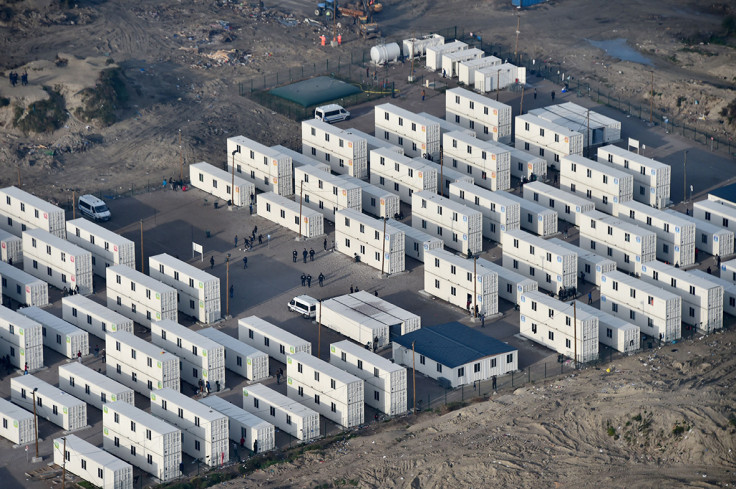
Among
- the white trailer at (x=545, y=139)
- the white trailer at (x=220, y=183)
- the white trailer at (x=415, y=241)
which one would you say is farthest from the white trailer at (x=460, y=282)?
the white trailer at (x=545, y=139)

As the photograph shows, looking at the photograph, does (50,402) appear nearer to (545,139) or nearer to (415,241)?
(415,241)

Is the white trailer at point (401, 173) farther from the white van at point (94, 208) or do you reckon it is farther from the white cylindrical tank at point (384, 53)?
the white cylindrical tank at point (384, 53)

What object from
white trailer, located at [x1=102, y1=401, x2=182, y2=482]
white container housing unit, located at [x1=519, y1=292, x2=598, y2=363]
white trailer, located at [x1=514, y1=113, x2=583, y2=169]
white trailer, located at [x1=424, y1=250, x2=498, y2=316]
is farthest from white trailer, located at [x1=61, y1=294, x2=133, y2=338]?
white trailer, located at [x1=514, y1=113, x2=583, y2=169]

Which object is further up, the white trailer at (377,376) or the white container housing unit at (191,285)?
the white container housing unit at (191,285)

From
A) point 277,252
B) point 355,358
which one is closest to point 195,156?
point 277,252

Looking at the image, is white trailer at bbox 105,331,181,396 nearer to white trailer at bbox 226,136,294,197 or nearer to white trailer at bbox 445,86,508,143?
white trailer at bbox 226,136,294,197

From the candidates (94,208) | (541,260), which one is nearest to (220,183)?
(94,208)
